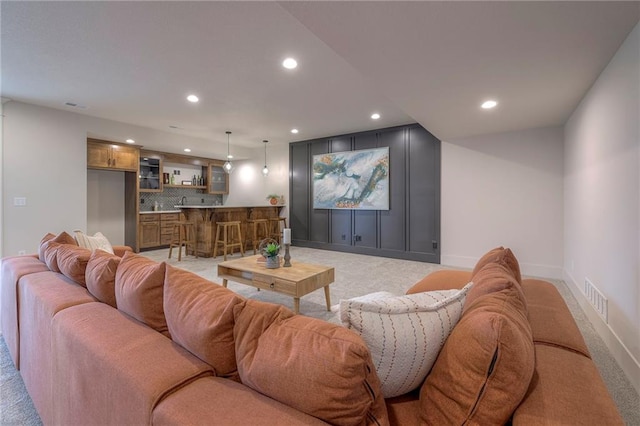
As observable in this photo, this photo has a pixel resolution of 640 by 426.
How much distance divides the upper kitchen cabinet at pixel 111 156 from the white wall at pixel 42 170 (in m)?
0.53

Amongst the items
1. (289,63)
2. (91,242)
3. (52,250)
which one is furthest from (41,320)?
(289,63)

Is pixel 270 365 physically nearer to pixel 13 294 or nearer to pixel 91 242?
pixel 13 294

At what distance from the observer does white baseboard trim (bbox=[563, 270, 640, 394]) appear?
188 cm

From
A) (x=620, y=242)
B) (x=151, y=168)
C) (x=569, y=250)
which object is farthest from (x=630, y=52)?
(x=151, y=168)

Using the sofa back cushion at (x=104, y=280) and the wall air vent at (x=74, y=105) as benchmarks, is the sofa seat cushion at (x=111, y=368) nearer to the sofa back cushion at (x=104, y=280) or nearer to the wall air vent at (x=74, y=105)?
the sofa back cushion at (x=104, y=280)

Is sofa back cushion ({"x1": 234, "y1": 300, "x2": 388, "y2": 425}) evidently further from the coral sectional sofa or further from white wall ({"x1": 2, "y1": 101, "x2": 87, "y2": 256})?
white wall ({"x1": 2, "y1": 101, "x2": 87, "y2": 256})

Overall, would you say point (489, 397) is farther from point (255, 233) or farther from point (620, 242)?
point (255, 233)

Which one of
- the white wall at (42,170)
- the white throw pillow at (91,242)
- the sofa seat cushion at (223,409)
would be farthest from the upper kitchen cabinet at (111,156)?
the sofa seat cushion at (223,409)

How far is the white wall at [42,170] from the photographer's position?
14.5ft

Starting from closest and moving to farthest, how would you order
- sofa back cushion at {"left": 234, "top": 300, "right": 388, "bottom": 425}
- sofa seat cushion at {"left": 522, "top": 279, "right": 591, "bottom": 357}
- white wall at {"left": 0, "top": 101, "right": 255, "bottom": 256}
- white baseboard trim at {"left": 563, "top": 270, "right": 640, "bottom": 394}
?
sofa back cushion at {"left": 234, "top": 300, "right": 388, "bottom": 425}, sofa seat cushion at {"left": 522, "top": 279, "right": 591, "bottom": 357}, white baseboard trim at {"left": 563, "top": 270, "right": 640, "bottom": 394}, white wall at {"left": 0, "top": 101, "right": 255, "bottom": 256}

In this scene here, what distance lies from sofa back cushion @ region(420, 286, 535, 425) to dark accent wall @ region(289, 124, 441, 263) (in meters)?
4.89

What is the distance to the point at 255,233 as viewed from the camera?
21.4 feet

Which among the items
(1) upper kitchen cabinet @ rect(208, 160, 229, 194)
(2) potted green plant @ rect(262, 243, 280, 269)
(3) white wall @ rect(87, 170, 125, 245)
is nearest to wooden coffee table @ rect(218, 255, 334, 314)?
(2) potted green plant @ rect(262, 243, 280, 269)

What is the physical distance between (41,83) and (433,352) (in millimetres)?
5144
